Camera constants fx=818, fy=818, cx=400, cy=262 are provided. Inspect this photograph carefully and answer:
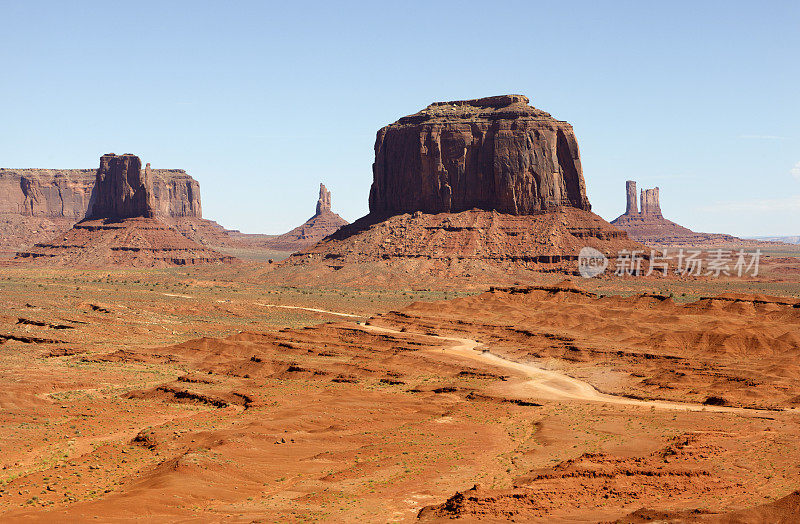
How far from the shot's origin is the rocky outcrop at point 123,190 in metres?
180

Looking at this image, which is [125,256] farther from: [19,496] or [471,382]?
[19,496]

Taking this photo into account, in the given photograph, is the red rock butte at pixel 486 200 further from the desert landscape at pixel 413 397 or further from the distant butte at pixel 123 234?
the distant butte at pixel 123 234

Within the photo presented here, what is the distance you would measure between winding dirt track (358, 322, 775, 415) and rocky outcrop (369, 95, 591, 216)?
7255 cm

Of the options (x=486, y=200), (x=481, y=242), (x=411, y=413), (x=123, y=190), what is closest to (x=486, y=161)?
(x=486, y=200)

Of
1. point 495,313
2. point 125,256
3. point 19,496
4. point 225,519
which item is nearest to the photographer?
point 225,519

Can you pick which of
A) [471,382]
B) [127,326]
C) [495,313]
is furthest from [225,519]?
[495,313]

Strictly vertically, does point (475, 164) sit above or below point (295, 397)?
above

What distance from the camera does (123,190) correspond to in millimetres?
180125

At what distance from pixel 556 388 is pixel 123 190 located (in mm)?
150931

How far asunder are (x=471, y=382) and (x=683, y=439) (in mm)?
18490

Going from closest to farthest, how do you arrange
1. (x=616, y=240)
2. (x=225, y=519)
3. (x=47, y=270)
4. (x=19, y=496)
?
(x=225, y=519) < (x=19, y=496) < (x=616, y=240) < (x=47, y=270)

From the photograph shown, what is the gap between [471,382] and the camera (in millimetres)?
50031

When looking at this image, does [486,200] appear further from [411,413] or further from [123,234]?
[411,413]

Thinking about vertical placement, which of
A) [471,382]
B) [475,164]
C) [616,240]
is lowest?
[471,382]
